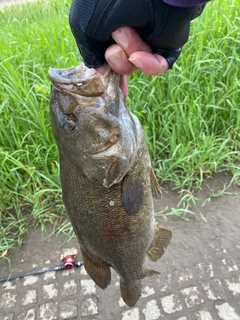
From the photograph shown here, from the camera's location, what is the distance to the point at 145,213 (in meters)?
1.79

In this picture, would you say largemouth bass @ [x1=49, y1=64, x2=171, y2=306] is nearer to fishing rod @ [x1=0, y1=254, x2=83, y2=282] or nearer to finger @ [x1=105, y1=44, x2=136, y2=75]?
finger @ [x1=105, y1=44, x2=136, y2=75]

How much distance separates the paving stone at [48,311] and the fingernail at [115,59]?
6.59 ft

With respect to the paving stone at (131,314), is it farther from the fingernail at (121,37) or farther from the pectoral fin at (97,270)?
the fingernail at (121,37)

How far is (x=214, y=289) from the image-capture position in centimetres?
239

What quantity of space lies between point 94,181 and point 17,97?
6.68 feet

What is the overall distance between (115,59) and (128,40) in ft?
0.31

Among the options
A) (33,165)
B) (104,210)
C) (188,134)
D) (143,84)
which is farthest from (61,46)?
(104,210)

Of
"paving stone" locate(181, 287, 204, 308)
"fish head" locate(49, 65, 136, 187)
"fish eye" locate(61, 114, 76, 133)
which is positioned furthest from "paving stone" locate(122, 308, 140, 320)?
"fish eye" locate(61, 114, 76, 133)

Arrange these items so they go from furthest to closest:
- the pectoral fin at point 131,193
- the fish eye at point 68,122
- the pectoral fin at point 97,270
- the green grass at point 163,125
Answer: the green grass at point 163,125 < the pectoral fin at point 97,270 < the pectoral fin at point 131,193 < the fish eye at point 68,122

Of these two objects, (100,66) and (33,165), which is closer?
(100,66)

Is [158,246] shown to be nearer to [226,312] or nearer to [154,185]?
[154,185]

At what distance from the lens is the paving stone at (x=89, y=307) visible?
2416mm

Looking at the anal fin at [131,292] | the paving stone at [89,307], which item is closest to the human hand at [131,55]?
the anal fin at [131,292]

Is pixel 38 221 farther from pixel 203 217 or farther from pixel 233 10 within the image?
pixel 233 10
